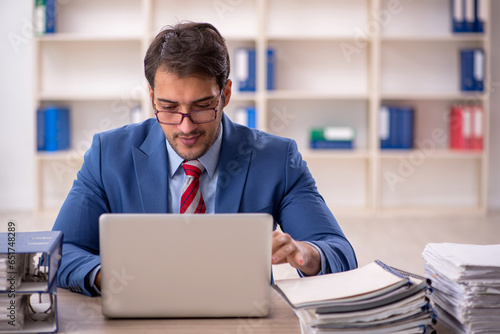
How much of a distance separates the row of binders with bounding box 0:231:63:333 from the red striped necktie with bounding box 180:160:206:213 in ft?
1.69

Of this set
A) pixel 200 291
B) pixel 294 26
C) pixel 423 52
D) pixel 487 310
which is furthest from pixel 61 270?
pixel 423 52

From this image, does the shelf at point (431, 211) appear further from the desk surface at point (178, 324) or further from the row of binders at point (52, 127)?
the desk surface at point (178, 324)

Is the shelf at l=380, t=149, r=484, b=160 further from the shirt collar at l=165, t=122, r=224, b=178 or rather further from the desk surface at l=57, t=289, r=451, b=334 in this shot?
the desk surface at l=57, t=289, r=451, b=334

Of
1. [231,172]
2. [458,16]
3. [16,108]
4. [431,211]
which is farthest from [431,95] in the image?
[231,172]

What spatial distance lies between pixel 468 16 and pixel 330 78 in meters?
1.13

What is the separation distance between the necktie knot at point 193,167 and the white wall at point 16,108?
3.46 m

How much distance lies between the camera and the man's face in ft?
5.21

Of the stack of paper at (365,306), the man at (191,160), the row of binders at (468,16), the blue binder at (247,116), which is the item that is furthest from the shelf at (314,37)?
the stack of paper at (365,306)

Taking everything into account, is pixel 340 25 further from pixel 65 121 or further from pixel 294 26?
pixel 65 121

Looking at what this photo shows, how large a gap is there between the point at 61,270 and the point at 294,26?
12.7 feet

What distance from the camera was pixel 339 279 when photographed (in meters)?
1.22

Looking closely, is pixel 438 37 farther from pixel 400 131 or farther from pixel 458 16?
pixel 400 131

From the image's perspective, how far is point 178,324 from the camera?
1.16 metres

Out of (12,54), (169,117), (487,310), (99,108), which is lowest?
(487,310)
